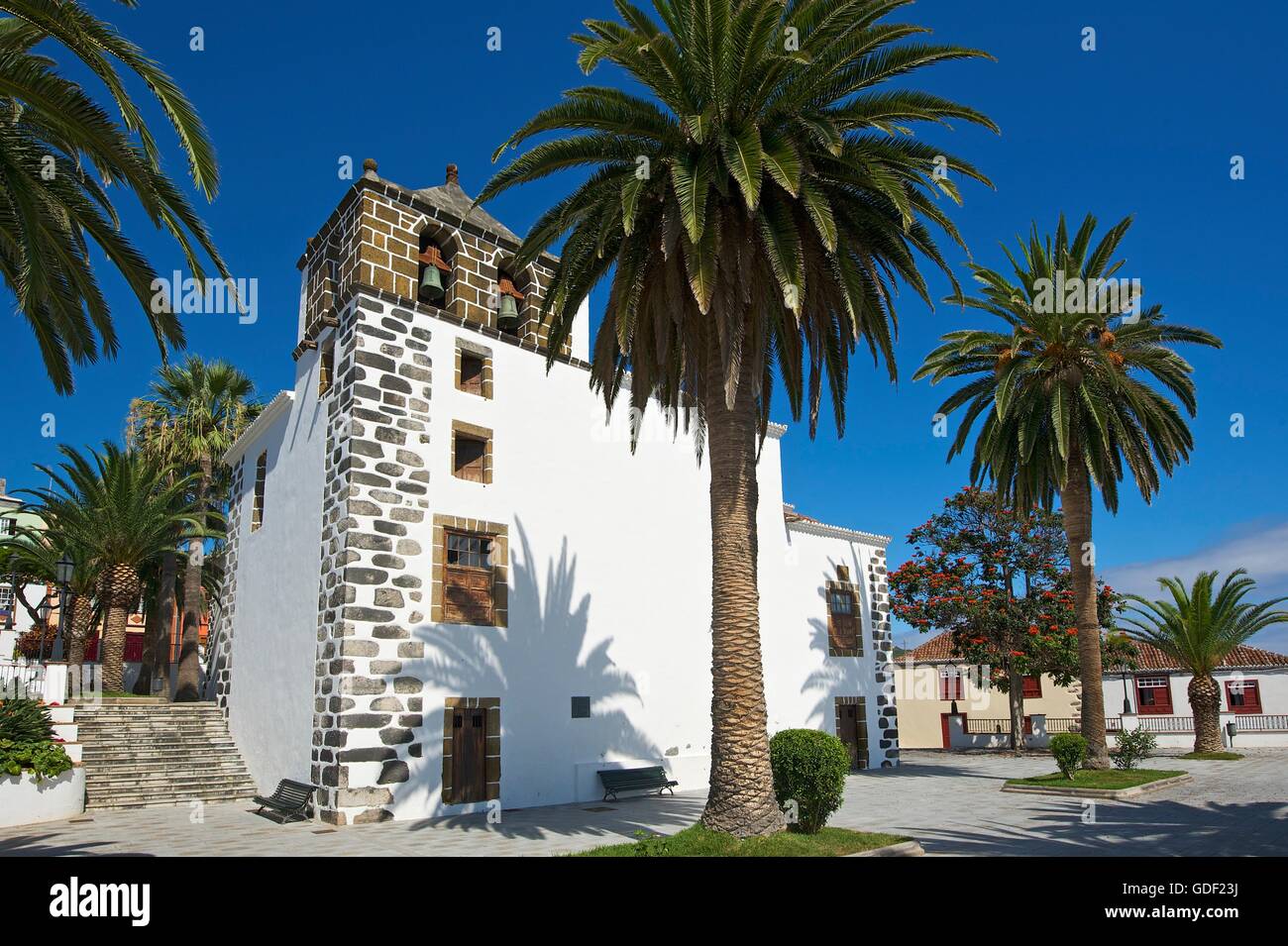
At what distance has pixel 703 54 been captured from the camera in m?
11.3

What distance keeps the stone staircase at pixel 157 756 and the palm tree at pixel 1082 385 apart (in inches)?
749

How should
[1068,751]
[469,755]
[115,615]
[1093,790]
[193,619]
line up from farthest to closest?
1. [193,619]
2. [115,615]
3. [1068,751]
4. [1093,790]
5. [469,755]

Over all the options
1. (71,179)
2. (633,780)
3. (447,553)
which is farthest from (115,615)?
(71,179)

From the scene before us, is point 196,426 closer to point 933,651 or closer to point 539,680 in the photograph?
point 539,680

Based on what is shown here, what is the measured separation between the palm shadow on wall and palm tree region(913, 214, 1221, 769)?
10771 mm

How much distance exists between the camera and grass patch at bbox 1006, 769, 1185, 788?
1808 centimetres

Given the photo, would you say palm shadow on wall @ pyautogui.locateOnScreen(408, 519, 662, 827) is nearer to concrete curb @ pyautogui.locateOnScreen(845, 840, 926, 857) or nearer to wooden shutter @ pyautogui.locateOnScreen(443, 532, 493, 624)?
wooden shutter @ pyautogui.locateOnScreen(443, 532, 493, 624)

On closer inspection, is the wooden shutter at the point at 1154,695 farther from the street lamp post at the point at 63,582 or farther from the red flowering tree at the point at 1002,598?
the street lamp post at the point at 63,582

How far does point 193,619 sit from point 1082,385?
28.2 metres

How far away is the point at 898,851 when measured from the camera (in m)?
11.0

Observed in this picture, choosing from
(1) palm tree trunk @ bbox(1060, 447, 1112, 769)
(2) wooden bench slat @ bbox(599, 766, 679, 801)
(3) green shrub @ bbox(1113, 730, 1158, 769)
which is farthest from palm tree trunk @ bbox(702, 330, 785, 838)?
(3) green shrub @ bbox(1113, 730, 1158, 769)

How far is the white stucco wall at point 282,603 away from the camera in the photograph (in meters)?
16.6

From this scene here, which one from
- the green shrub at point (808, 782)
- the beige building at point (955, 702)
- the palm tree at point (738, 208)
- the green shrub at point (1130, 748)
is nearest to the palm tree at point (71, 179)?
Result: the palm tree at point (738, 208)
